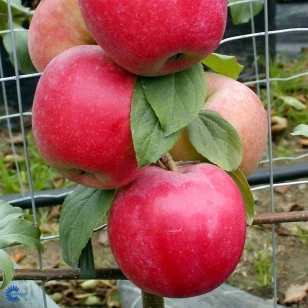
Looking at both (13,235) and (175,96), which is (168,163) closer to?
(175,96)

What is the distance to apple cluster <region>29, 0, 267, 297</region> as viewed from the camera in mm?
543

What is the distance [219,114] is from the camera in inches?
27.3

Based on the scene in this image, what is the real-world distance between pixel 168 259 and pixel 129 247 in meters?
0.04

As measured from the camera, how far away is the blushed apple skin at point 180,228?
24.2 inches

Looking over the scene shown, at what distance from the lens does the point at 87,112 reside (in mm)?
576

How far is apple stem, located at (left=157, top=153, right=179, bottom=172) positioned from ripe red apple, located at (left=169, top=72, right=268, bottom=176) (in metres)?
0.03

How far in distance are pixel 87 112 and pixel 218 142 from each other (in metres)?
0.16

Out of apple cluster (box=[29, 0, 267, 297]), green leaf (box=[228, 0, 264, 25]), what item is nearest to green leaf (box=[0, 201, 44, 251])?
apple cluster (box=[29, 0, 267, 297])

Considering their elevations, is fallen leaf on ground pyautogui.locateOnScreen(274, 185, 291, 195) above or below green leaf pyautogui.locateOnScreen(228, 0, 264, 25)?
below

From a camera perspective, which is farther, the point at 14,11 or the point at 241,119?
the point at 14,11

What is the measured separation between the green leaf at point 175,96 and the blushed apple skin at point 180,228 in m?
0.07

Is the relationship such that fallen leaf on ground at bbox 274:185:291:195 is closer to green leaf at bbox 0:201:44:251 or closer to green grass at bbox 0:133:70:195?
green grass at bbox 0:133:70:195

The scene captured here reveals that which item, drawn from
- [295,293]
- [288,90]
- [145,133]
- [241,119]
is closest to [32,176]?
[295,293]

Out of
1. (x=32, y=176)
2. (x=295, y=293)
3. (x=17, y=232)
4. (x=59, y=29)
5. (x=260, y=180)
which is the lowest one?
(x=295, y=293)
